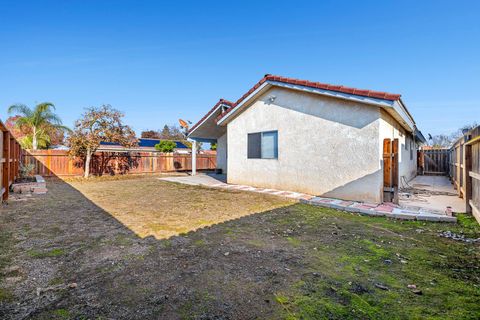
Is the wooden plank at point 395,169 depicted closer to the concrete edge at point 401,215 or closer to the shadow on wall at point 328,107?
the shadow on wall at point 328,107

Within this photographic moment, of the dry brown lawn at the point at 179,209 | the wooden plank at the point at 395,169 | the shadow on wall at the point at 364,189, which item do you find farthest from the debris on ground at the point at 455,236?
the dry brown lawn at the point at 179,209

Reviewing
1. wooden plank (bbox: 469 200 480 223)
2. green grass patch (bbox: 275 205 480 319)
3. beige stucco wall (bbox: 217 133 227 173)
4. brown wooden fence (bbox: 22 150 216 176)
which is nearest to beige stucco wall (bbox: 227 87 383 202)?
wooden plank (bbox: 469 200 480 223)

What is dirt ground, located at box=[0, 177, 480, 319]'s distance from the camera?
218cm

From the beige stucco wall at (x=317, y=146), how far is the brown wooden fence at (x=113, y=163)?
37.5 feet

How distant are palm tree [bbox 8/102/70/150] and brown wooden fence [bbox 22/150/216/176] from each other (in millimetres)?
3867

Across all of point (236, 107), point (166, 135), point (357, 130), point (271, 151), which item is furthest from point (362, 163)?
point (166, 135)

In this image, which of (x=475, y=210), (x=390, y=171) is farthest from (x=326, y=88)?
(x=475, y=210)

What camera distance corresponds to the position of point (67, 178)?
15078 millimetres

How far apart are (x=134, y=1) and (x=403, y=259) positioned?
538 inches

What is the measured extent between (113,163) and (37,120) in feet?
23.6

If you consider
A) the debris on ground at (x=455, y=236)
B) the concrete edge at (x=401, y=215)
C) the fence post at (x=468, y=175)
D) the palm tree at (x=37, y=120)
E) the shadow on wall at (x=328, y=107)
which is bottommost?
the debris on ground at (x=455, y=236)

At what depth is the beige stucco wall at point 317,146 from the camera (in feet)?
22.7

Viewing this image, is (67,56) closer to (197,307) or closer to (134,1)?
(134,1)

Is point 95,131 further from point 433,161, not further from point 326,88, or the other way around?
point 433,161
